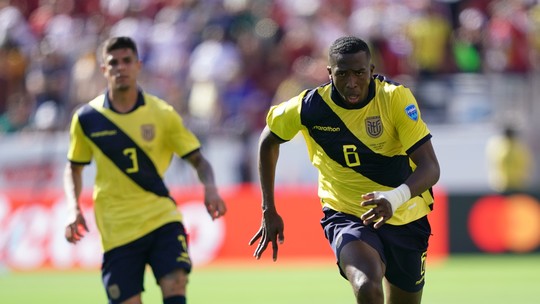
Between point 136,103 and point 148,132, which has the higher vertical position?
point 136,103

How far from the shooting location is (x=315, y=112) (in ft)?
26.3

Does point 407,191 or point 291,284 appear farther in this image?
point 291,284

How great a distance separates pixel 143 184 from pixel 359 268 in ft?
7.91

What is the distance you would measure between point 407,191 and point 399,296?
113cm

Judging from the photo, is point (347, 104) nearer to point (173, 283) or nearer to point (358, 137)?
point (358, 137)

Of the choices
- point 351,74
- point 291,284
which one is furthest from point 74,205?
point 291,284

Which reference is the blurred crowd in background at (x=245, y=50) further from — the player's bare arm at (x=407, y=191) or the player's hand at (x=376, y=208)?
the player's hand at (x=376, y=208)

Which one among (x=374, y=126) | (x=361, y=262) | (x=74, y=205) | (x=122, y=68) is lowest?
(x=361, y=262)

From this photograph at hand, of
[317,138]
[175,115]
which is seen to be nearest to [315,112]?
[317,138]

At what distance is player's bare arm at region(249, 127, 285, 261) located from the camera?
8.16 meters

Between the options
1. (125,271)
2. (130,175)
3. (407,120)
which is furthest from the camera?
(130,175)

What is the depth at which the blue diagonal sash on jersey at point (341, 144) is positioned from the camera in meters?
7.99

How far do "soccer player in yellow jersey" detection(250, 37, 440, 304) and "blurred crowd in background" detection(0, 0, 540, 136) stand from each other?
37.7ft

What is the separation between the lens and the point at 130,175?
9.23m
